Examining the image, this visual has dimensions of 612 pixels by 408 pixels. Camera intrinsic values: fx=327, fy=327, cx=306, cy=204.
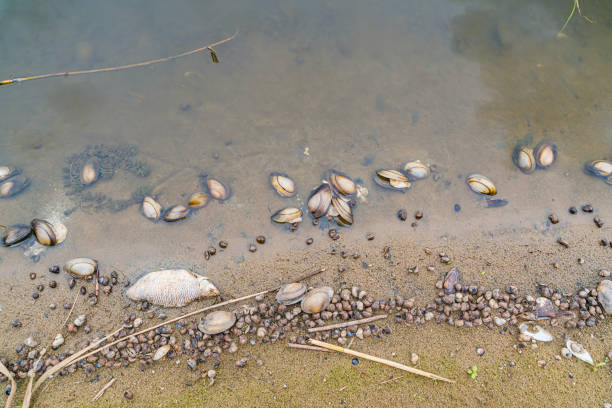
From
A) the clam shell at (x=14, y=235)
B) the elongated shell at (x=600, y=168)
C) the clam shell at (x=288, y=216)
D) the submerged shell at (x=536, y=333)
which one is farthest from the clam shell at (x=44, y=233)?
the elongated shell at (x=600, y=168)

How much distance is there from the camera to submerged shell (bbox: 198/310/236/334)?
165 inches

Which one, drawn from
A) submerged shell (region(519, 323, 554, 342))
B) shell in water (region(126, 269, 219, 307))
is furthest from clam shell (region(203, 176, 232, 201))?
submerged shell (region(519, 323, 554, 342))

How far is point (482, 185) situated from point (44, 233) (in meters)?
6.53

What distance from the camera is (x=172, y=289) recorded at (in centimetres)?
439

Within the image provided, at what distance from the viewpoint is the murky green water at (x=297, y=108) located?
16.3 feet

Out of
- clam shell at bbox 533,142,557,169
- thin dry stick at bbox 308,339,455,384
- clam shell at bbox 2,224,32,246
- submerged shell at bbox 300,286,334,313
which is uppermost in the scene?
clam shell at bbox 533,142,557,169

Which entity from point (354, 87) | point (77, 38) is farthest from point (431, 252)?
point (77, 38)

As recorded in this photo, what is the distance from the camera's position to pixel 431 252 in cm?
475

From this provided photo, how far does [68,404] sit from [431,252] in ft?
16.7

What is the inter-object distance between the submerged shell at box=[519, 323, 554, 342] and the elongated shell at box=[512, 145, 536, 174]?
237cm

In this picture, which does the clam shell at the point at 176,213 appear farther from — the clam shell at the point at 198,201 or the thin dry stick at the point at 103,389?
the thin dry stick at the point at 103,389

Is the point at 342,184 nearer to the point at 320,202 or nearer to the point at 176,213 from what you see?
the point at 320,202

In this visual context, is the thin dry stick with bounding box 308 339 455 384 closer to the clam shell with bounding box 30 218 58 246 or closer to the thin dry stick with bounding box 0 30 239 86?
the clam shell with bounding box 30 218 58 246

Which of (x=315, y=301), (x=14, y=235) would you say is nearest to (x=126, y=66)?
(x=14, y=235)
